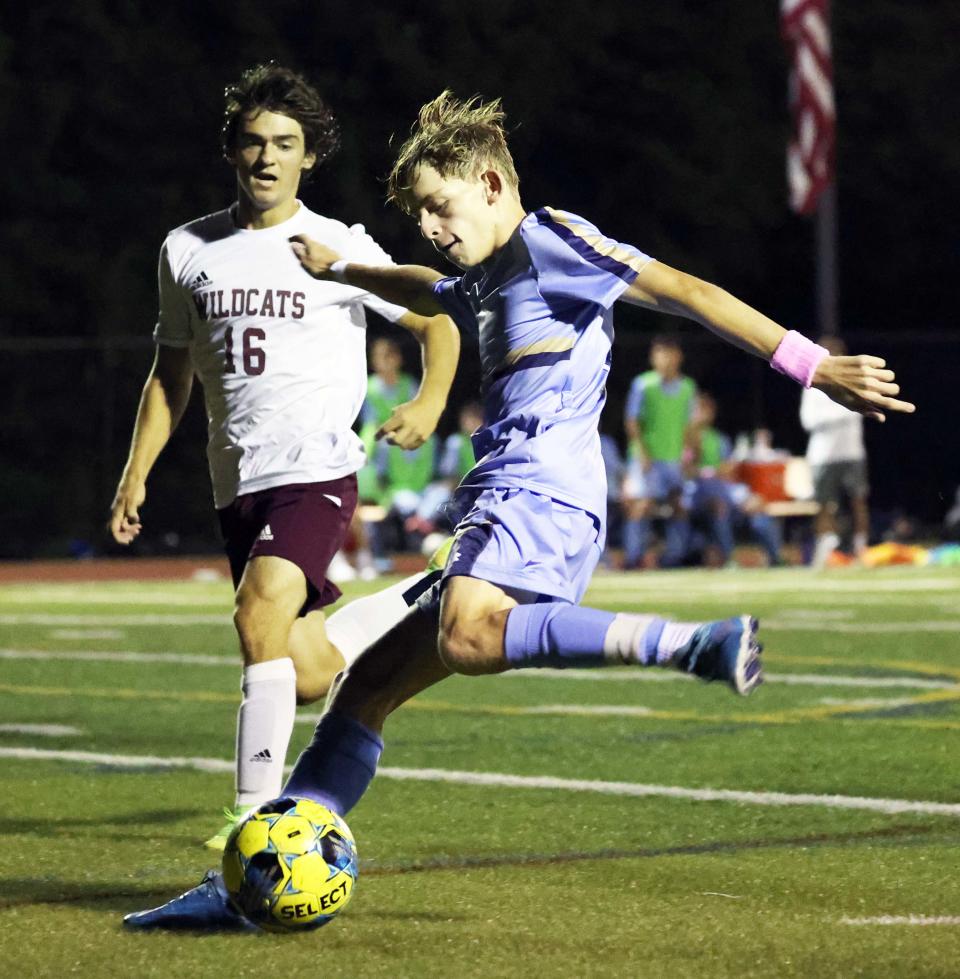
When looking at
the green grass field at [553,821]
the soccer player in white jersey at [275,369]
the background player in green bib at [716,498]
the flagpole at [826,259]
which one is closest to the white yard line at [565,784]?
the green grass field at [553,821]

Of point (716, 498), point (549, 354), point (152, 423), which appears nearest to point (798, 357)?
point (549, 354)

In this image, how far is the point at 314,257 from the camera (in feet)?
21.2

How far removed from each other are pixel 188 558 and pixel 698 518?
659 centimetres

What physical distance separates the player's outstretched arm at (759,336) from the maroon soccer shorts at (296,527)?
6.47 ft

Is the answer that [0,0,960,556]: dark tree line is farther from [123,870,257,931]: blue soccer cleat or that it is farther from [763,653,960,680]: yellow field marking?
[123,870,257,931]: blue soccer cleat

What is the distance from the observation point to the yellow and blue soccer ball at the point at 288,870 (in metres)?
5.35

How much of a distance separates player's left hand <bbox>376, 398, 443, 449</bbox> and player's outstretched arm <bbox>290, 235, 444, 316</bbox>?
1.03 ft

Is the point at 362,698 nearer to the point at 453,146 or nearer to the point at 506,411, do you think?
the point at 506,411

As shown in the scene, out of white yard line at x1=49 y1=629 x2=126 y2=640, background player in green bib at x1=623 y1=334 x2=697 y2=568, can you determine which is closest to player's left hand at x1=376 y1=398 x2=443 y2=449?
white yard line at x1=49 y1=629 x2=126 y2=640

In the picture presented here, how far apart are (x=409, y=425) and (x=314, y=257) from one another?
0.55m

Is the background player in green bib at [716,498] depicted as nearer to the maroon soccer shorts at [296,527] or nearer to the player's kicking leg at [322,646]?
the player's kicking leg at [322,646]

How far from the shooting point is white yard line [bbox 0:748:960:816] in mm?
7406

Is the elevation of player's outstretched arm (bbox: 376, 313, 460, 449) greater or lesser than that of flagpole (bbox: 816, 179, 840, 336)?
lesser

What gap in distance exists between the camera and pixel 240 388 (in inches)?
288
